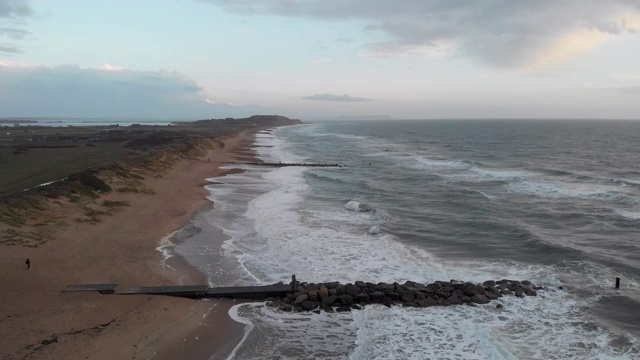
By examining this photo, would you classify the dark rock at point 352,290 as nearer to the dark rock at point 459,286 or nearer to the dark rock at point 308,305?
the dark rock at point 308,305

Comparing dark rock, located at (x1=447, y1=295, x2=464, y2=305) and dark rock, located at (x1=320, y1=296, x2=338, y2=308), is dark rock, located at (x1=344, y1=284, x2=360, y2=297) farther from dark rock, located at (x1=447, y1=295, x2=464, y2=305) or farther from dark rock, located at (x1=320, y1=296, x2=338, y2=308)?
dark rock, located at (x1=447, y1=295, x2=464, y2=305)

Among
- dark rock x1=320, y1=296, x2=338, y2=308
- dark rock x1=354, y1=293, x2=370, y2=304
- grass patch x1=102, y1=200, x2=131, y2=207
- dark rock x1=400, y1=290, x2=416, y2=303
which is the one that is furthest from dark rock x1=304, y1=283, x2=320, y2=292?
grass patch x1=102, y1=200, x2=131, y2=207

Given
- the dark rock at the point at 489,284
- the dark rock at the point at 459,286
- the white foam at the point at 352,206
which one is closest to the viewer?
the dark rock at the point at 459,286

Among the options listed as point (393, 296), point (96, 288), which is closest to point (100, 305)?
point (96, 288)

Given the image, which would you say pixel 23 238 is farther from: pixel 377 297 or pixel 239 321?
pixel 377 297

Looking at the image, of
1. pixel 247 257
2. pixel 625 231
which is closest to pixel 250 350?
pixel 247 257

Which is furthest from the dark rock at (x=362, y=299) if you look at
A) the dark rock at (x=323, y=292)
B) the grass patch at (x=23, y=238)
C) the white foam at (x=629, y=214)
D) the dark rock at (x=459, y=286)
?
the white foam at (x=629, y=214)
